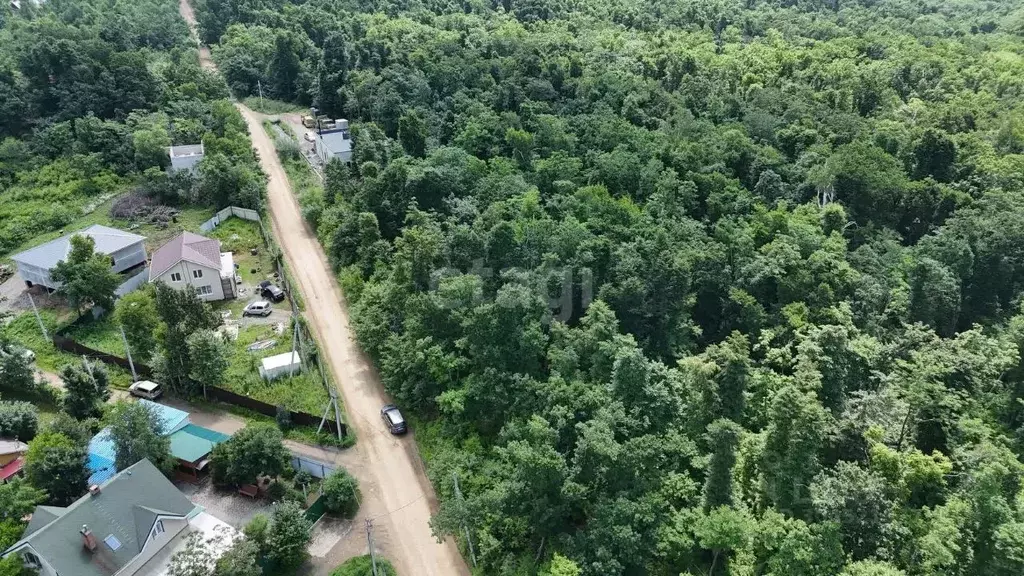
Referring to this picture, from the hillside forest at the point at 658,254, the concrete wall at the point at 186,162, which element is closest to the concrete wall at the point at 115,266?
the hillside forest at the point at 658,254

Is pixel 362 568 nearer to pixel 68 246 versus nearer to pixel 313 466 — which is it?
pixel 313 466

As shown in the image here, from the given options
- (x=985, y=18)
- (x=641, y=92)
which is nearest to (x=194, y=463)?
(x=641, y=92)

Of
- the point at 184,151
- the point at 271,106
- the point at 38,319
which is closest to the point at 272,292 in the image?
the point at 38,319

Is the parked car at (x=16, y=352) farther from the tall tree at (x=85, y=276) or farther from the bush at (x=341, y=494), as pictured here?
the bush at (x=341, y=494)

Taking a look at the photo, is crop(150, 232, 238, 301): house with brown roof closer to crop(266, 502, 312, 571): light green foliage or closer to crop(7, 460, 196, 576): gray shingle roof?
crop(7, 460, 196, 576): gray shingle roof

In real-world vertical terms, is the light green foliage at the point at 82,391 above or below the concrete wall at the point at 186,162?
below

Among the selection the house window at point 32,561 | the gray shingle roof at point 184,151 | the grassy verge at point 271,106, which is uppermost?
the gray shingle roof at point 184,151
